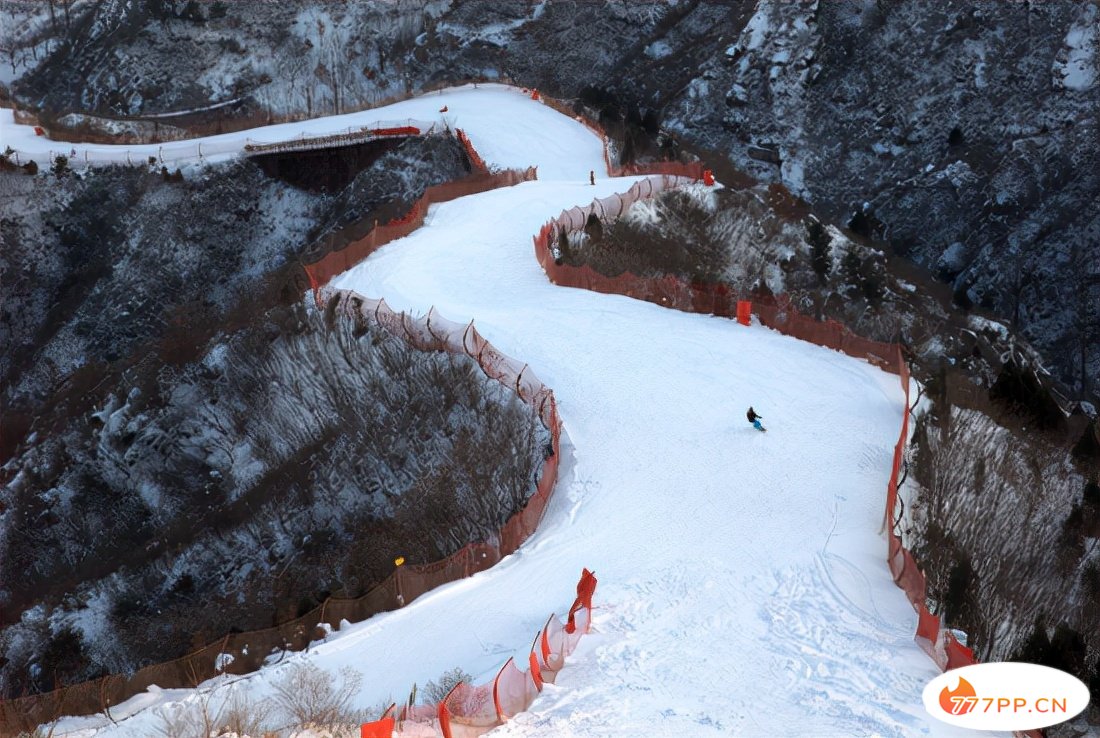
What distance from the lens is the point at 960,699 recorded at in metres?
12.4

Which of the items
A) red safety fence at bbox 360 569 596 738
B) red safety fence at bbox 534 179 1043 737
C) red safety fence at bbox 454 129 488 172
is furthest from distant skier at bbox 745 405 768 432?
red safety fence at bbox 454 129 488 172

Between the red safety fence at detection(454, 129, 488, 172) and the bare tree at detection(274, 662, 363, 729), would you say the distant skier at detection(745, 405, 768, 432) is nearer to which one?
the bare tree at detection(274, 662, 363, 729)

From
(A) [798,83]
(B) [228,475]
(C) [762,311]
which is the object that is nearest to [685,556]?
(C) [762,311]

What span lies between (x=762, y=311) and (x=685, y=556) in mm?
13352

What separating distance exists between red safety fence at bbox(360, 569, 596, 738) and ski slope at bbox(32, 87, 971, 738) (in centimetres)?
24

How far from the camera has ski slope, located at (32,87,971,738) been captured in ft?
56.5

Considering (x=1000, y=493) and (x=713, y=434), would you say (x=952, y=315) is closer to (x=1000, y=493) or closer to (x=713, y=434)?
(x=1000, y=493)

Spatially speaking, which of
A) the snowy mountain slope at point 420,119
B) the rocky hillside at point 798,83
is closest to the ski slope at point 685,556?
the snowy mountain slope at point 420,119

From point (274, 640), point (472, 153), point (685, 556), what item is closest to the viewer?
point (274, 640)

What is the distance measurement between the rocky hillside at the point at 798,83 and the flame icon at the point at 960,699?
39905 mm

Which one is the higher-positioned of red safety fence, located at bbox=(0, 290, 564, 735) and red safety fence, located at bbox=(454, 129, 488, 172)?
red safety fence, located at bbox=(454, 129, 488, 172)

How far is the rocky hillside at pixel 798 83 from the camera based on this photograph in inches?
2093

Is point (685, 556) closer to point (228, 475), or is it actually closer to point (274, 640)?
point (274, 640)

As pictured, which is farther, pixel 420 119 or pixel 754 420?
pixel 420 119
